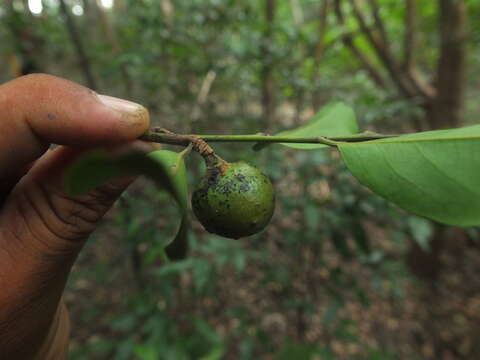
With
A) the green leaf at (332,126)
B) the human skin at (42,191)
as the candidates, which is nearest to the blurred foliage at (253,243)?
the human skin at (42,191)

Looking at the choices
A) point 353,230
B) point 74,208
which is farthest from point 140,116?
point 353,230

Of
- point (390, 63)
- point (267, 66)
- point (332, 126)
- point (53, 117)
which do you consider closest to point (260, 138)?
point (332, 126)

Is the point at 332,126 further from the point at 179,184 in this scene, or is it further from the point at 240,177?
the point at 179,184

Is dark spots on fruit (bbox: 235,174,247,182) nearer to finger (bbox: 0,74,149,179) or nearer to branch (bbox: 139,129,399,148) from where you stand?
branch (bbox: 139,129,399,148)

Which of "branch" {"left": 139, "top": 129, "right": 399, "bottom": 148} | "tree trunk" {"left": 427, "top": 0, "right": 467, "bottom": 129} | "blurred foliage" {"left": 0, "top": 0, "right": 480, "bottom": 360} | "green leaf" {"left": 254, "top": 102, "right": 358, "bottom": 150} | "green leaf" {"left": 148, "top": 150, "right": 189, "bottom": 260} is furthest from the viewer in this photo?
"tree trunk" {"left": 427, "top": 0, "right": 467, "bottom": 129}

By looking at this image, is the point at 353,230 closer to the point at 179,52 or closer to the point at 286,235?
the point at 286,235

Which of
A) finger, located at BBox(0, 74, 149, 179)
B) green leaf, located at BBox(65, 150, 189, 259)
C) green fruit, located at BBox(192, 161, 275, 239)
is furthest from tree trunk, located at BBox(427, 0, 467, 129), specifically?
green leaf, located at BBox(65, 150, 189, 259)
